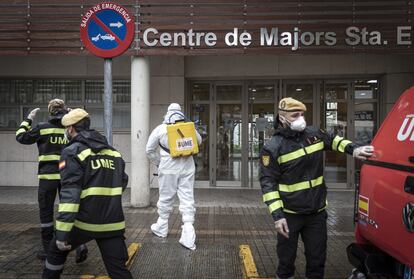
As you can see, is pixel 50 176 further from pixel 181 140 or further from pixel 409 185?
pixel 409 185

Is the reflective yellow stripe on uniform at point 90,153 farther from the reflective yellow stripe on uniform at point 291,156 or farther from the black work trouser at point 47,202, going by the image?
the black work trouser at point 47,202

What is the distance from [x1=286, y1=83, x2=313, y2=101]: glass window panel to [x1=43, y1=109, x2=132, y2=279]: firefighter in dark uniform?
873 cm

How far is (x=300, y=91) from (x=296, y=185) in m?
8.40

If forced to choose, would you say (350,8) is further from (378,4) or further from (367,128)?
(367,128)

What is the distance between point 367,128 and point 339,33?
3.77m

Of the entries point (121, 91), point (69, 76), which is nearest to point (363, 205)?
point (121, 91)

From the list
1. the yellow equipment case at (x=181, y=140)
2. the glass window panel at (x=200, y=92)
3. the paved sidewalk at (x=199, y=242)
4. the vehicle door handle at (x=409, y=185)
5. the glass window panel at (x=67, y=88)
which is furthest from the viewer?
the glass window panel at (x=200, y=92)

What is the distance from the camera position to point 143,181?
943cm

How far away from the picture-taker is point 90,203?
3.90 m

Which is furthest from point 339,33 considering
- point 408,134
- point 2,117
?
point 2,117

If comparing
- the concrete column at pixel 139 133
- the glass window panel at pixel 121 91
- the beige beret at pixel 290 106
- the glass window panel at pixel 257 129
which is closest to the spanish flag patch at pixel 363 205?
the beige beret at pixel 290 106

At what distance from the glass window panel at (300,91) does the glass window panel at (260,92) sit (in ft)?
1.50

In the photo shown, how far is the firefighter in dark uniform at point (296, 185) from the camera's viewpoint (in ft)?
13.5

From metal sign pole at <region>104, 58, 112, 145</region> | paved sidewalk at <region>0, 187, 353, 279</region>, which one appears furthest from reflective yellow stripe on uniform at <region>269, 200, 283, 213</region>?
metal sign pole at <region>104, 58, 112, 145</region>
